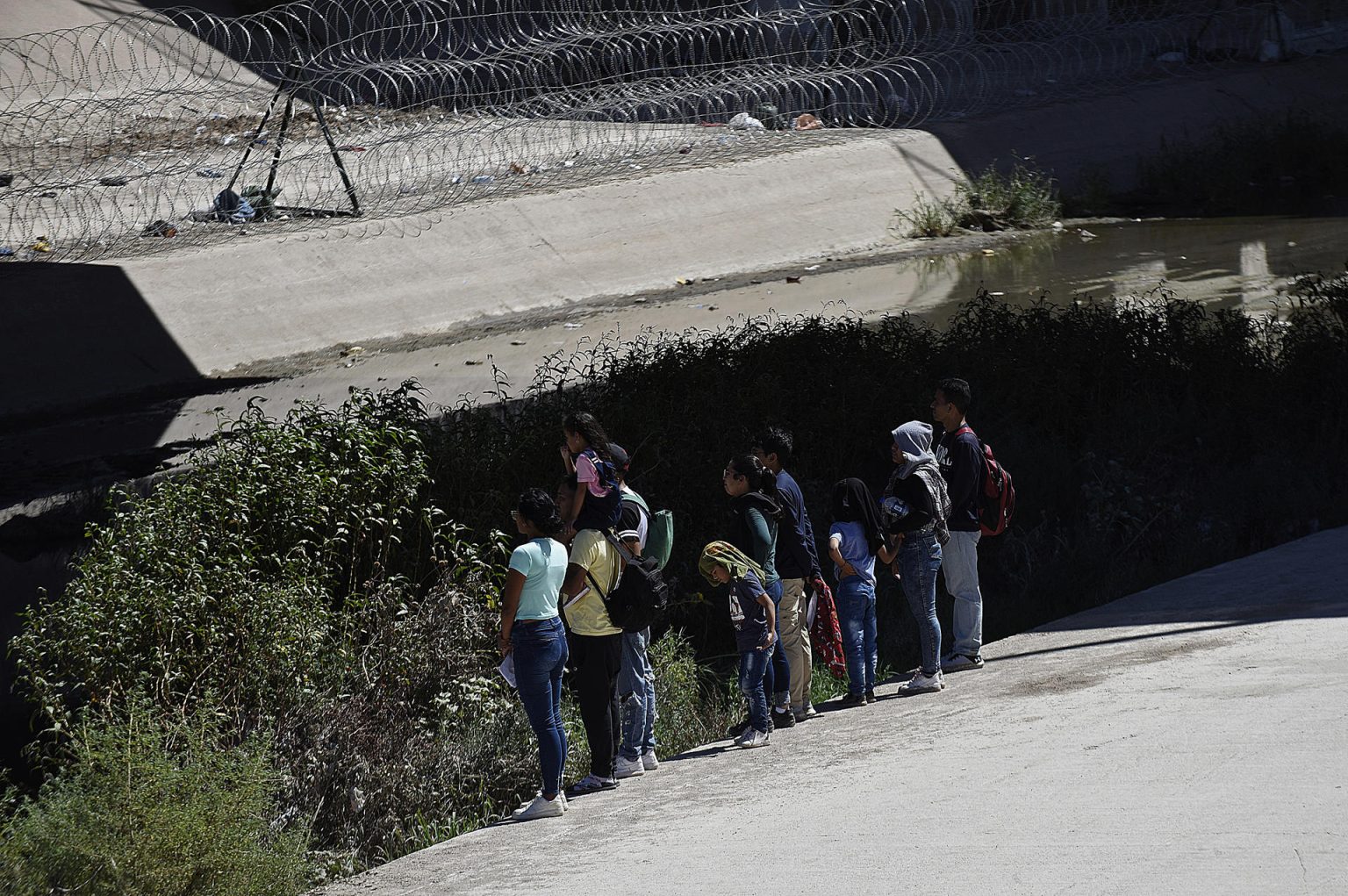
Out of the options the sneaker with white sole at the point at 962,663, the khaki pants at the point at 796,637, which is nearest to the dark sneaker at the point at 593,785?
the khaki pants at the point at 796,637

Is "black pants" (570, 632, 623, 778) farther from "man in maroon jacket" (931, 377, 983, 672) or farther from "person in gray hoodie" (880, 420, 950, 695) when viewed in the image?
"man in maroon jacket" (931, 377, 983, 672)

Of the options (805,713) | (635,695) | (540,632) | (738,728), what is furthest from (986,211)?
(540,632)

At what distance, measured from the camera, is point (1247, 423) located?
388 inches

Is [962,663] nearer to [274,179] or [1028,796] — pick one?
[1028,796]

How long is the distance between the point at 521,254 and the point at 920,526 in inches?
379

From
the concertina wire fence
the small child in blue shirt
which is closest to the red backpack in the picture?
the small child in blue shirt

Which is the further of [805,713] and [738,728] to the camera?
[805,713]

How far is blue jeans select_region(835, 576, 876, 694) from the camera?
257 inches

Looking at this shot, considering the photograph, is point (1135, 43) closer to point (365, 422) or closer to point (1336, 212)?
point (1336, 212)

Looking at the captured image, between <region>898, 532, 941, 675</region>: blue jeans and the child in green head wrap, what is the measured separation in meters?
0.91

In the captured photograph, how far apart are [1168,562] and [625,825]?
4.49m

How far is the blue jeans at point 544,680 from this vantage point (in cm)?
555

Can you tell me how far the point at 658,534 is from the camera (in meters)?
6.16

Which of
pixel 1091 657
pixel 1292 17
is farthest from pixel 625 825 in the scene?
pixel 1292 17
